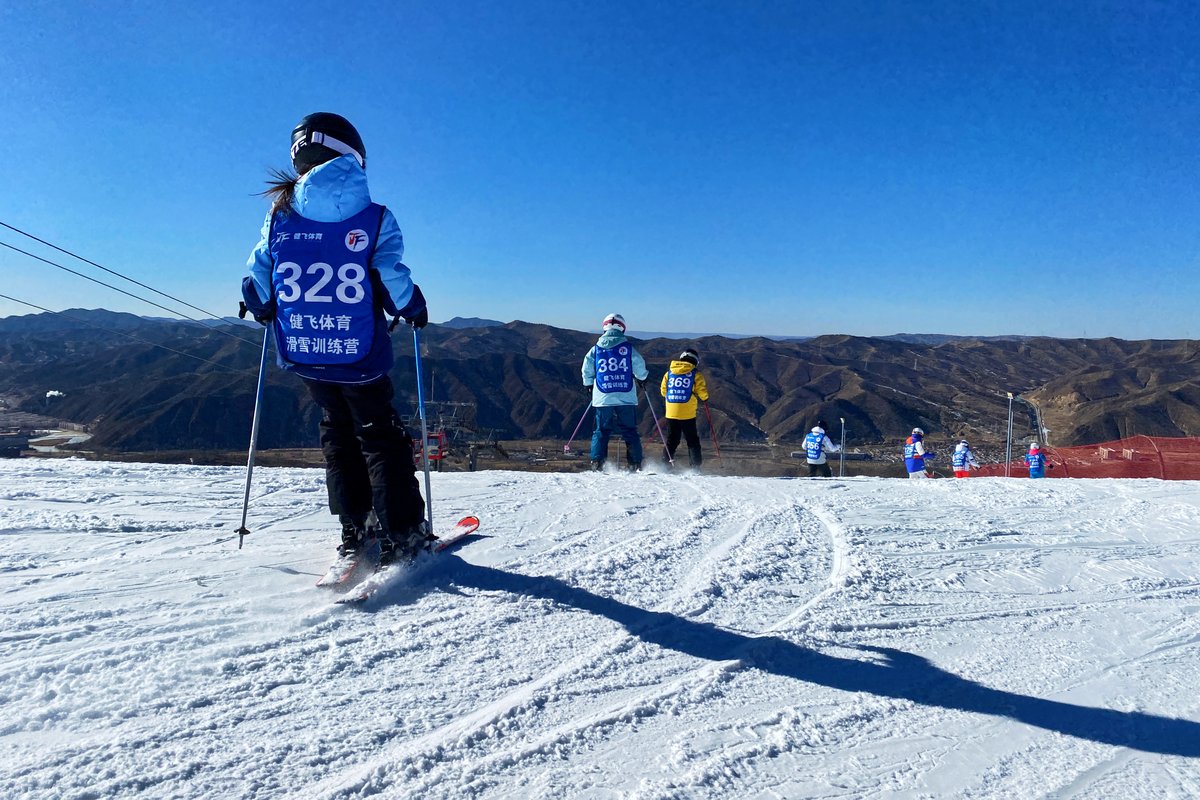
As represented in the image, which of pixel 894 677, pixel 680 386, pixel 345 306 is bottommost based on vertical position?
pixel 894 677

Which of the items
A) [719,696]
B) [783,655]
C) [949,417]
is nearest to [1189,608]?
[783,655]

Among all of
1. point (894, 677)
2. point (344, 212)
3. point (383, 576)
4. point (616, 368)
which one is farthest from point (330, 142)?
point (616, 368)

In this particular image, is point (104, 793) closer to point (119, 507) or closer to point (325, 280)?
point (325, 280)

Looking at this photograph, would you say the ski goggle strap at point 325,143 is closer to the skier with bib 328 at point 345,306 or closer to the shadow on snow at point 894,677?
the skier with bib 328 at point 345,306

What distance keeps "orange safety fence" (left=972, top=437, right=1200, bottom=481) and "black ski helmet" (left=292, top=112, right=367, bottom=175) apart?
16105 millimetres

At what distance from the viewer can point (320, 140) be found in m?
3.08

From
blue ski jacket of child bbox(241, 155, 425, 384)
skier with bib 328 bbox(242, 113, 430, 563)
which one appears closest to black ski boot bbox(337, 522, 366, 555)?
skier with bib 328 bbox(242, 113, 430, 563)

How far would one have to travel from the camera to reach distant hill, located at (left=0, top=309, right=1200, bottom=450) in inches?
2345

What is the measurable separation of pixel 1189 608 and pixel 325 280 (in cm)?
407

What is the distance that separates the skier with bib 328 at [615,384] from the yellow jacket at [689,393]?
66 cm

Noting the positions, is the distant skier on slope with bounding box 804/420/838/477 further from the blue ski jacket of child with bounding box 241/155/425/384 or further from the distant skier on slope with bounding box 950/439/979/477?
the blue ski jacket of child with bounding box 241/155/425/384

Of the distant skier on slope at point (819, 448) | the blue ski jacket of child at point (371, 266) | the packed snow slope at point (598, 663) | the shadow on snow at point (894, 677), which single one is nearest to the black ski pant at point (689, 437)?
the distant skier on slope at point (819, 448)

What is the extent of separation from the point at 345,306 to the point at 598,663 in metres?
1.88

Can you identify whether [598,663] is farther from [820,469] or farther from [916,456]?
[916,456]
